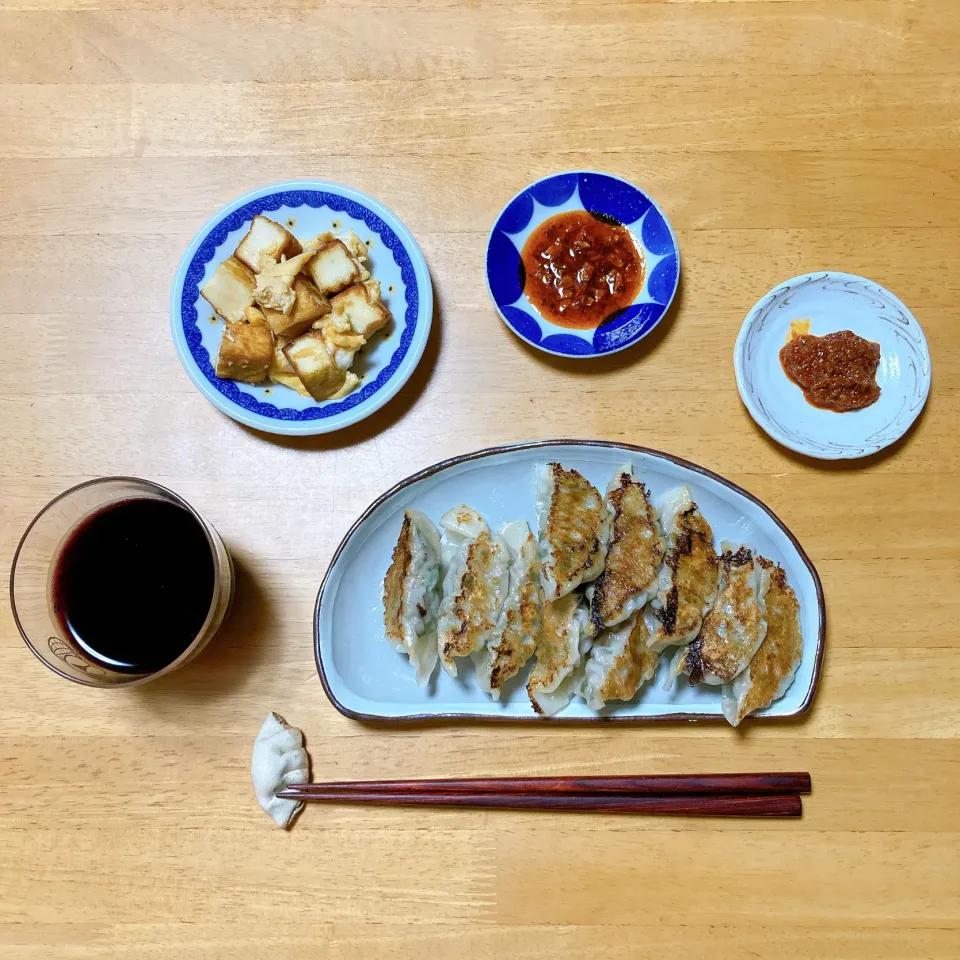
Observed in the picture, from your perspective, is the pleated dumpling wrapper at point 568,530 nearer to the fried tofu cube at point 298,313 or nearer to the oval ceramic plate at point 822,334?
the oval ceramic plate at point 822,334

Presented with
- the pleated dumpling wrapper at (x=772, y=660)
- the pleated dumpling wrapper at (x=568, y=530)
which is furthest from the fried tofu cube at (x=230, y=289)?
the pleated dumpling wrapper at (x=772, y=660)

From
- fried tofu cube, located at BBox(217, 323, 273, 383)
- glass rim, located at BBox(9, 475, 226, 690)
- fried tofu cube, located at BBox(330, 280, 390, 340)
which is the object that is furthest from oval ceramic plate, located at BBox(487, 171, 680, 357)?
glass rim, located at BBox(9, 475, 226, 690)

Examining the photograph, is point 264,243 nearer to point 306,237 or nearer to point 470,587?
point 306,237

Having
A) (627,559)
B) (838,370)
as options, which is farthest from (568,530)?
(838,370)

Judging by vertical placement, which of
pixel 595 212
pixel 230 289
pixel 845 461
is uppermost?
pixel 595 212

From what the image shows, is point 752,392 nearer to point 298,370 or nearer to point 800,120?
point 800,120
